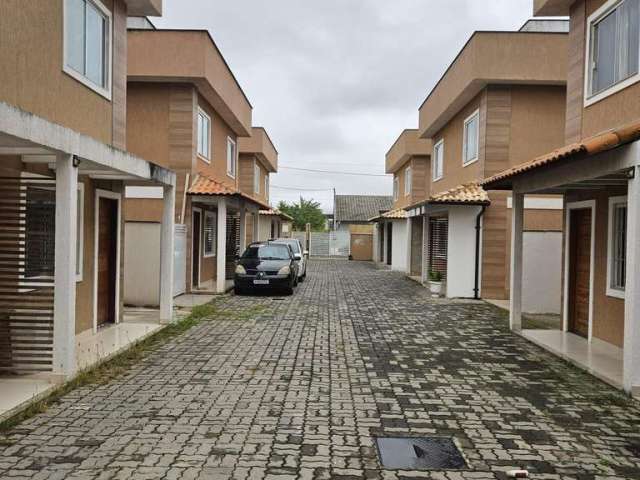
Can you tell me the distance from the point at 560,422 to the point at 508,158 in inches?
437

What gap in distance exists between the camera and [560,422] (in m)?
5.69

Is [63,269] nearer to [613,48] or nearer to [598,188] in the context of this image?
[598,188]

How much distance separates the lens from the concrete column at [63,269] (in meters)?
6.63

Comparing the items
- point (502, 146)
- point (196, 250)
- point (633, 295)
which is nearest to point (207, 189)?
point (196, 250)

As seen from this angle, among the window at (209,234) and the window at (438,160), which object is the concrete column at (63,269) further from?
the window at (438,160)

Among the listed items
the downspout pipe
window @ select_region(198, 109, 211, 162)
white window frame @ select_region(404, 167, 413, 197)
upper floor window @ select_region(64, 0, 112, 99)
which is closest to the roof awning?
window @ select_region(198, 109, 211, 162)

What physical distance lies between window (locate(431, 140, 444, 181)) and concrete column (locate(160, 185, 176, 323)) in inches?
494

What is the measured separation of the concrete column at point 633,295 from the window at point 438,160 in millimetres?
14633

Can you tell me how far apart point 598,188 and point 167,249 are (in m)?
7.67

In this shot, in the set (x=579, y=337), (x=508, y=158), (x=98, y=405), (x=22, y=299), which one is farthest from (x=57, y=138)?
(x=508, y=158)

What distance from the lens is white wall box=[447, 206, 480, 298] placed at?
52.9 ft

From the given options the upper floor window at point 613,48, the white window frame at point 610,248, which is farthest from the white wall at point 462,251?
the white window frame at point 610,248

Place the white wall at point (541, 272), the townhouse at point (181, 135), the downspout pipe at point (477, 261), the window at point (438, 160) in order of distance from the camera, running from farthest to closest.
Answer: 1. the window at point (438, 160)
2. the downspout pipe at point (477, 261)
3. the townhouse at point (181, 135)
4. the white wall at point (541, 272)

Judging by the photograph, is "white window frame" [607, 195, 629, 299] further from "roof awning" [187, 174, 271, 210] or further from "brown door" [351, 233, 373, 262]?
"brown door" [351, 233, 373, 262]
